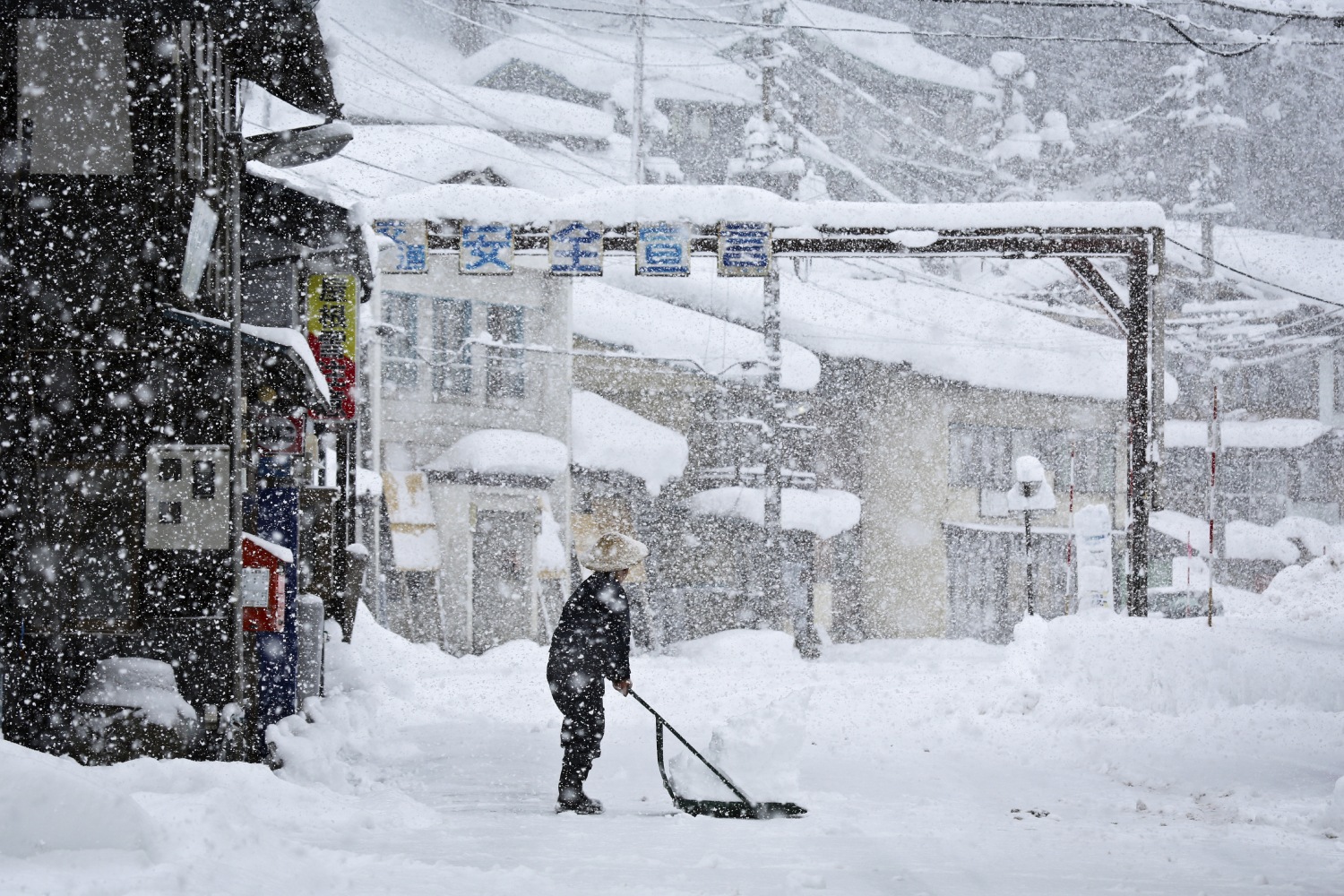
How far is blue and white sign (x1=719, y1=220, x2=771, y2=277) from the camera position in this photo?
17.3m

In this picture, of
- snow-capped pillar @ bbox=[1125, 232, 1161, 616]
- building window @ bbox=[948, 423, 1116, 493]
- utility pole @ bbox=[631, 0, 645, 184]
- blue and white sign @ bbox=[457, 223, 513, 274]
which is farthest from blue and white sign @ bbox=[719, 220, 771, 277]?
building window @ bbox=[948, 423, 1116, 493]

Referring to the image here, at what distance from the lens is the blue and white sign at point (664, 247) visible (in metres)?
17.2

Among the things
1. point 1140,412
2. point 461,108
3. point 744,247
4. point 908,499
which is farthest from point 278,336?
point 461,108

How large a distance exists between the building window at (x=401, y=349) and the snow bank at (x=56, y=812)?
20.5 meters

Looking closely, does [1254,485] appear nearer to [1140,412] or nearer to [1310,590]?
[1310,590]

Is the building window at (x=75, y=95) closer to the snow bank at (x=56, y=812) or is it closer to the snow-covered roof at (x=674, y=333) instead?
the snow bank at (x=56, y=812)

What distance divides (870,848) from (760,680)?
454 inches

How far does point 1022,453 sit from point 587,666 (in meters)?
29.2

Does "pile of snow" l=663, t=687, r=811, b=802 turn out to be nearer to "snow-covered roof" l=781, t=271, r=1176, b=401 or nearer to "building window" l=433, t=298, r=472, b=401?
"building window" l=433, t=298, r=472, b=401

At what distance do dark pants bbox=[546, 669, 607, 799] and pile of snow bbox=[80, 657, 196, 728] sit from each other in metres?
2.54

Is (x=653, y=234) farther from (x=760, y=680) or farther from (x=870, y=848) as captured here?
(x=870, y=848)

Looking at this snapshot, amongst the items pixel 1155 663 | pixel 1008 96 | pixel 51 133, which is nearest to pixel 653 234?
pixel 1155 663

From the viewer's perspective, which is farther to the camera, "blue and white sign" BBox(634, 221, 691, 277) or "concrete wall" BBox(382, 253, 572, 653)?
"concrete wall" BBox(382, 253, 572, 653)

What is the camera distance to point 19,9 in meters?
7.60
